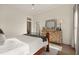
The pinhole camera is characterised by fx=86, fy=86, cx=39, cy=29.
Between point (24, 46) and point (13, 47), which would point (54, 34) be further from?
point (13, 47)

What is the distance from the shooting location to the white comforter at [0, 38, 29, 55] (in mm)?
981

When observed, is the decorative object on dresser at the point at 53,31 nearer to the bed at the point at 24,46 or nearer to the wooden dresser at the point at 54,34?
the wooden dresser at the point at 54,34

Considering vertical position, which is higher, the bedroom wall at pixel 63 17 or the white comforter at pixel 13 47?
the bedroom wall at pixel 63 17

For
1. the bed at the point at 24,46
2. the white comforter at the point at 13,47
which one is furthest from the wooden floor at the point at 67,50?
the white comforter at the point at 13,47

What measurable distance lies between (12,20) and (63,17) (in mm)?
662

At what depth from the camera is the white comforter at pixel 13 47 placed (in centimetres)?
98

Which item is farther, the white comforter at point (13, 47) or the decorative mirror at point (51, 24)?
the decorative mirror at point (51, 24)

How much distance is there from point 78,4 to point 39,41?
26.6 inches

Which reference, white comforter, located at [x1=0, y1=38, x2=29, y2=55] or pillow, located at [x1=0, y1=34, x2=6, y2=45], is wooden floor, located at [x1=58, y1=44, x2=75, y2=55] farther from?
pillow, located at [x1=0, y1=34, x2=6, y2=45]

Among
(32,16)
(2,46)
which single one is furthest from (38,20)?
(2,46)

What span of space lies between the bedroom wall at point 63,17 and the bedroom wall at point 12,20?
159 millimetres

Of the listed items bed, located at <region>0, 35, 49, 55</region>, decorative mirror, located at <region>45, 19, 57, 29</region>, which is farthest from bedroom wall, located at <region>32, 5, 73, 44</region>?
bed, located at <region>0, 35, 49, 55</region>

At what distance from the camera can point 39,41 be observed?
1.19 meters

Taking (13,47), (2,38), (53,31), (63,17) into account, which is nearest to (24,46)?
(13,47)
